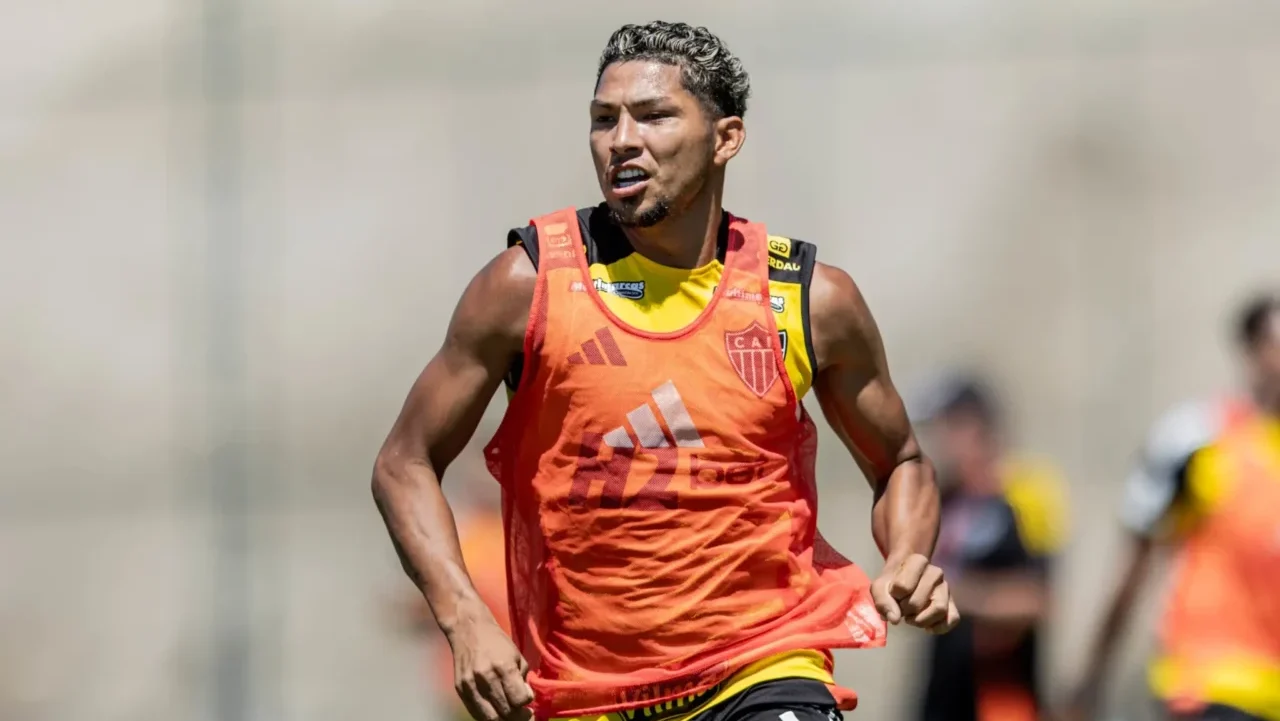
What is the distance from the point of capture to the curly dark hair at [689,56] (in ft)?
16.4

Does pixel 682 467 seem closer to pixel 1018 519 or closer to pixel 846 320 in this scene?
pixel 846 320

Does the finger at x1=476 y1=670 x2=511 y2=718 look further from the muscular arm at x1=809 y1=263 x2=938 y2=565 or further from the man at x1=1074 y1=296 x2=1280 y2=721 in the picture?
the man at x1=1074 y1=296 x2=1280 y2=721

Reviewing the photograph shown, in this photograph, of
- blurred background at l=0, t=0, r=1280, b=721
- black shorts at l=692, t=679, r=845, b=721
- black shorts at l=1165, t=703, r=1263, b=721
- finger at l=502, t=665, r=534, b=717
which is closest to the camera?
finger at l=502, t=665, r=534, b=717

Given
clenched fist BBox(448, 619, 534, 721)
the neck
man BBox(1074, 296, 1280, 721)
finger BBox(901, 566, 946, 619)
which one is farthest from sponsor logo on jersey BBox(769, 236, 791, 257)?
man BBox(1074, 296, 1280, 721)

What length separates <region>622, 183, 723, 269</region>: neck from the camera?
5004mm

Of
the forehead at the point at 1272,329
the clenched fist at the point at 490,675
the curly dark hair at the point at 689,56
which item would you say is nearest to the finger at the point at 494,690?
the clenched fist at the point at 490,675

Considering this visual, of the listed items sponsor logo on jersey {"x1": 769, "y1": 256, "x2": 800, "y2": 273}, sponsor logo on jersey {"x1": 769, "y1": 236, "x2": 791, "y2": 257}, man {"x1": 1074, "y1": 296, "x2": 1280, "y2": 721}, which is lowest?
man {"x1": 1074, "y1": 296, "x2": 1280, "y2": 721}

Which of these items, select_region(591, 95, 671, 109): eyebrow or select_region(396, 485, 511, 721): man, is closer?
select_region(591, 95, 671, 109): eyebrow

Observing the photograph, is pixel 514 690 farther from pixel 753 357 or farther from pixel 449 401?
pixel 753 357

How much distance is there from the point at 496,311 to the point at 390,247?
245 inches

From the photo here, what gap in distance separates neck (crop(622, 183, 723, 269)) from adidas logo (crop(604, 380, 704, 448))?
0.37m

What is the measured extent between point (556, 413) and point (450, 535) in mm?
386

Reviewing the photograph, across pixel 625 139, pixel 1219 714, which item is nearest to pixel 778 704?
pixel 625 139

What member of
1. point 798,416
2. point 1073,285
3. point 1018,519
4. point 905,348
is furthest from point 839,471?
point 798,416
